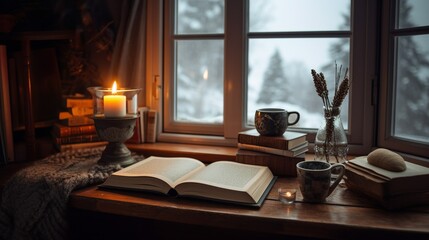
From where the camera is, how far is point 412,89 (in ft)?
5.16

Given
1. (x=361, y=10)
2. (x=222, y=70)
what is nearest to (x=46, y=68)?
(x=222, y=70)

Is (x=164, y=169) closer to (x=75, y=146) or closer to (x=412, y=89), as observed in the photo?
(x=75, y=146)

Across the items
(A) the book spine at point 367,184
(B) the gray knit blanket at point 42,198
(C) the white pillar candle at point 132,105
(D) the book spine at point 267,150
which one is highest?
(C) the white pillar candle at point 132,105

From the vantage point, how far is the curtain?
1846 millimetres

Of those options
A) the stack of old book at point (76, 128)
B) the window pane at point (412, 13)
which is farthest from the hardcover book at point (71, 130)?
the window pane at point (412, 13)

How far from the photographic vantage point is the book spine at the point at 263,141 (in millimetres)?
1489

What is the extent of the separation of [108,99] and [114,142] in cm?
15

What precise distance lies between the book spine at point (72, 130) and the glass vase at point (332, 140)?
919 millimetres

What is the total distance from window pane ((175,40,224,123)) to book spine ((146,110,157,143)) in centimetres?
13

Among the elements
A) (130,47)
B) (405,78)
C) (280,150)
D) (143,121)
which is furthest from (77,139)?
(405,78)

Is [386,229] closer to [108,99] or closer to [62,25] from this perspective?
[108,99]

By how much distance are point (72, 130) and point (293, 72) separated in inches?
36.0

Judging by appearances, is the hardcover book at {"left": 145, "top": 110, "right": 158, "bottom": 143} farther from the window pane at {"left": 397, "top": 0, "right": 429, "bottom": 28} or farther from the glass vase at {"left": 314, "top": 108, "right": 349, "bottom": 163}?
the window pane at {"left": 397, "top": 0, "right": 429, "bottom": 28}

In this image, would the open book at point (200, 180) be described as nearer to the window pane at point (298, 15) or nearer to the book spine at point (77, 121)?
the book spine at point (77, 121)
